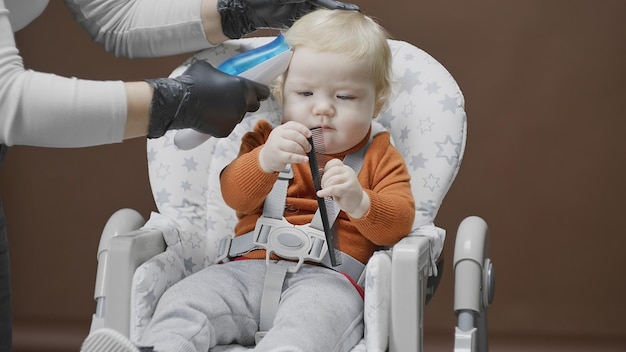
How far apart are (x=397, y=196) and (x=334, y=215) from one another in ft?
0.34

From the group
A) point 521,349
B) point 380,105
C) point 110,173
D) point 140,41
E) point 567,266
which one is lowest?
point 521,349

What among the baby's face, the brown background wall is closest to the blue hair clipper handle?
the baby's face

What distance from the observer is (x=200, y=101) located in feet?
4.32

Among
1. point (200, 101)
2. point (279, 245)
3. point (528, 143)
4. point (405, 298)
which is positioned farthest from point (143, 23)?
point (528, 143)

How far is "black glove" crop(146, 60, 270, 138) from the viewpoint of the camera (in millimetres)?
1280

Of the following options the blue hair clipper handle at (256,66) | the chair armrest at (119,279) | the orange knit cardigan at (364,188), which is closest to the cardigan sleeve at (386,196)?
the orange knit cardigan at (364,188)

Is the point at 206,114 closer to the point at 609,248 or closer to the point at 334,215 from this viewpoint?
the point at 334,215

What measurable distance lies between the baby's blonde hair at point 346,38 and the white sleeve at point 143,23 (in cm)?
18

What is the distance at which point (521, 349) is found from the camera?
2324 mm

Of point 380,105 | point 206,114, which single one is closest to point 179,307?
point 206,114

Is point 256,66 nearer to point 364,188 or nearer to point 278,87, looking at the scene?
point 278,87

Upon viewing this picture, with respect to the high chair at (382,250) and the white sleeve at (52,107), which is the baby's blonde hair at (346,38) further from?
the white sleeve at (52,107)

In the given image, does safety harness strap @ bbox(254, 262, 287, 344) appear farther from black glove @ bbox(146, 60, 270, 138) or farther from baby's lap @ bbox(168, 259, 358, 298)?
black glove @ bbox(146, 60, 270, 138)

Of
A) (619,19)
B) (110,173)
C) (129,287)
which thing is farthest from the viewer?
(110,173)
